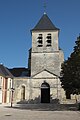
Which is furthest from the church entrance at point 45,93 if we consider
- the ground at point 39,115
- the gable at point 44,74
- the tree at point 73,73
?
the ground at point 39,115

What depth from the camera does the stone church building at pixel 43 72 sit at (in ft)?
159

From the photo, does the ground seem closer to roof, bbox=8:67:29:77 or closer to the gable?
the gable

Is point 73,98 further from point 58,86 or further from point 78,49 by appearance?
point 78,49

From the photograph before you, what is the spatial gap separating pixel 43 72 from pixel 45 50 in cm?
458

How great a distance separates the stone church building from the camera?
159ft

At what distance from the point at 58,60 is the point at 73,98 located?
25.7 feet

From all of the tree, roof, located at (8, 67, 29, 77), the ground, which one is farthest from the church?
the ground

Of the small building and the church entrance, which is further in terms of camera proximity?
the church entrance

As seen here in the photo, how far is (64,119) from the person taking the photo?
1730 cm

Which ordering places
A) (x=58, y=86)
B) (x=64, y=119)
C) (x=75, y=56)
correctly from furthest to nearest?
(x=58, y=86) → (x=75, y=56) → (x=64, y=119)

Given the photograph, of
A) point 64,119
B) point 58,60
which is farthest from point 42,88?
point 64,119

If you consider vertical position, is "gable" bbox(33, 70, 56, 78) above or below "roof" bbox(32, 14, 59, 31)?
below

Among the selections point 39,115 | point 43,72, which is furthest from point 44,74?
point 39,115

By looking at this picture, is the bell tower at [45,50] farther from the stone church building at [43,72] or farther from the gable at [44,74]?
the gable at [44,74]
